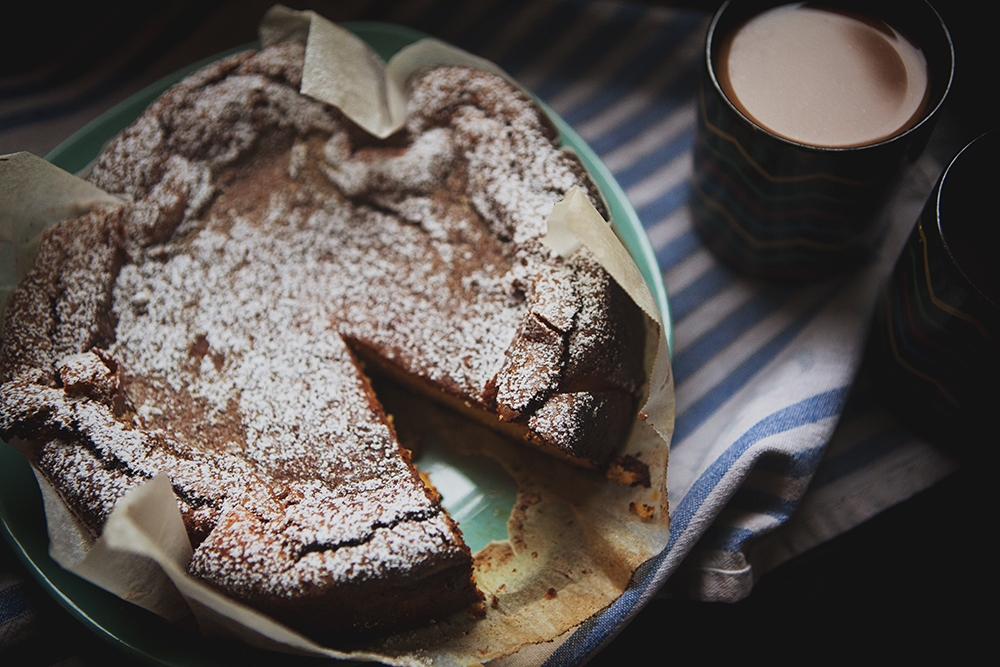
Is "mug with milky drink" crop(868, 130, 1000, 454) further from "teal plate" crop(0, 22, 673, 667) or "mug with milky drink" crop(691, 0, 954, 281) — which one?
"teal plate" crop(0, 22, 673, 667)

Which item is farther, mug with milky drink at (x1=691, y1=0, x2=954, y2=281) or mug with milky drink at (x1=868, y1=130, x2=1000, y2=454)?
mug with milky drink at (x1=691, y1=0, x2=954, y2=281)

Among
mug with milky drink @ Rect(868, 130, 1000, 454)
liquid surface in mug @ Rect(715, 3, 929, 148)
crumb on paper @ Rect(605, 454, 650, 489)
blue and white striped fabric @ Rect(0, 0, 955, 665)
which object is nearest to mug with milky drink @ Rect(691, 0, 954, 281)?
liquid surface in mug @ Rect(715, 3, 929, 148)

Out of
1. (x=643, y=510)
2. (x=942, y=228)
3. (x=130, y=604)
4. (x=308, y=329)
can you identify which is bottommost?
(x=643, y=510)

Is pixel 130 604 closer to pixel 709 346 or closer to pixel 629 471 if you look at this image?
pixel 629 471

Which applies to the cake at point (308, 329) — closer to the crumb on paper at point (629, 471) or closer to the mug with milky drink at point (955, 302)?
the crumb on paper at point (629, 471)

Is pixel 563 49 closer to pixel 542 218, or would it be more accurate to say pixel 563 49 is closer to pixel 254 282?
pixel 542 218

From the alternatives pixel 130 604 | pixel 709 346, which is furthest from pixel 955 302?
pixel 130 604
